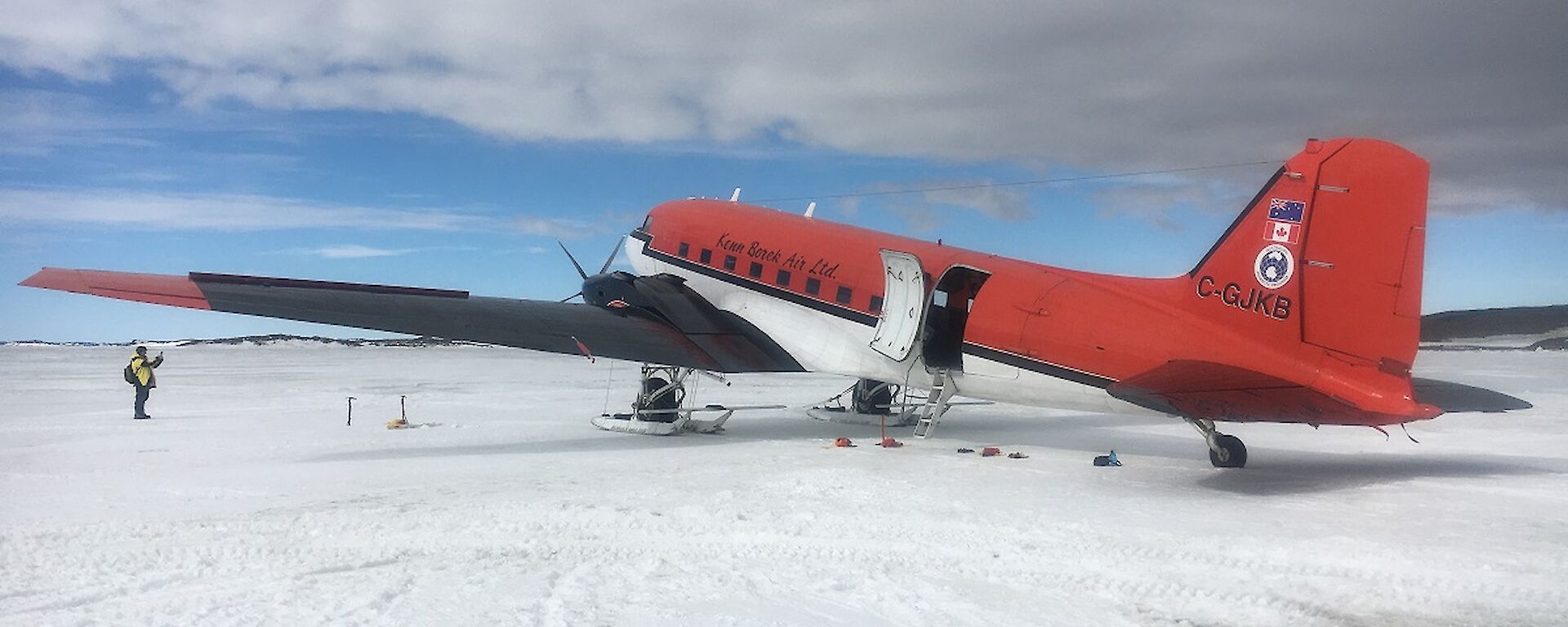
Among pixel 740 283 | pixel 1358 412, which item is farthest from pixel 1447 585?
pixel 740 283

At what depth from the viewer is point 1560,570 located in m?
6.71

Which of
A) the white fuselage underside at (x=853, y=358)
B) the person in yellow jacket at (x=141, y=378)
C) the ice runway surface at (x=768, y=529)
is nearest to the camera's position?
the ice runway surface at (x=768, y=529)

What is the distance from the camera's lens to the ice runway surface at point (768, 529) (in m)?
5.99

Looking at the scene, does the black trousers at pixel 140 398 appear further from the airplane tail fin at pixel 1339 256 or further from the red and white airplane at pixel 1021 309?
the airplane tail fin at pixel 1339 256

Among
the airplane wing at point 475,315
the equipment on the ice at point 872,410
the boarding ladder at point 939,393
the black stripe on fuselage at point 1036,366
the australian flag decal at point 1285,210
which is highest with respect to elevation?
the australian flag decal at point 1285,210

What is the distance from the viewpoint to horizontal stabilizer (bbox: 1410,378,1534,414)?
36.4 feet

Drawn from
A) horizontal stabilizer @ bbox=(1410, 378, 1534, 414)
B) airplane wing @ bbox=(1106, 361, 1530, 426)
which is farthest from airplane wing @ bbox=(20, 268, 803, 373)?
horizontal stabilizer @ bbox=(1410, 378, 1534, 414)

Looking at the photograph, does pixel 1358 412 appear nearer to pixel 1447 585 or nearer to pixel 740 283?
pixel 1447 585

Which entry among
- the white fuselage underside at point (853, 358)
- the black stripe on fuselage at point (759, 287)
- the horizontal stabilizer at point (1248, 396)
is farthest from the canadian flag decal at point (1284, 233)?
the black stripe on fuselage at point (759, 287)

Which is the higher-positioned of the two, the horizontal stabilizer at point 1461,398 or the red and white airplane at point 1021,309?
the red and white airplane at point 1021,309

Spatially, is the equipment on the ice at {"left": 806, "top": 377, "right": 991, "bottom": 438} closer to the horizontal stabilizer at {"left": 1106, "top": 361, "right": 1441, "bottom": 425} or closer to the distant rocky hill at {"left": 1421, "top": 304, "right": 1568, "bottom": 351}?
the horizontal stabilizer at {"left": 1106, "top": 361, "right": 1441, "bottom": 425}

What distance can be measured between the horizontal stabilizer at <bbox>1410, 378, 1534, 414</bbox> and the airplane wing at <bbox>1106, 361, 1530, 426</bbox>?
2.11 m

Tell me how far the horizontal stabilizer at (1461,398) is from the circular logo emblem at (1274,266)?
2155 mm

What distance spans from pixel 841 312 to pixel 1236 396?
677cm
